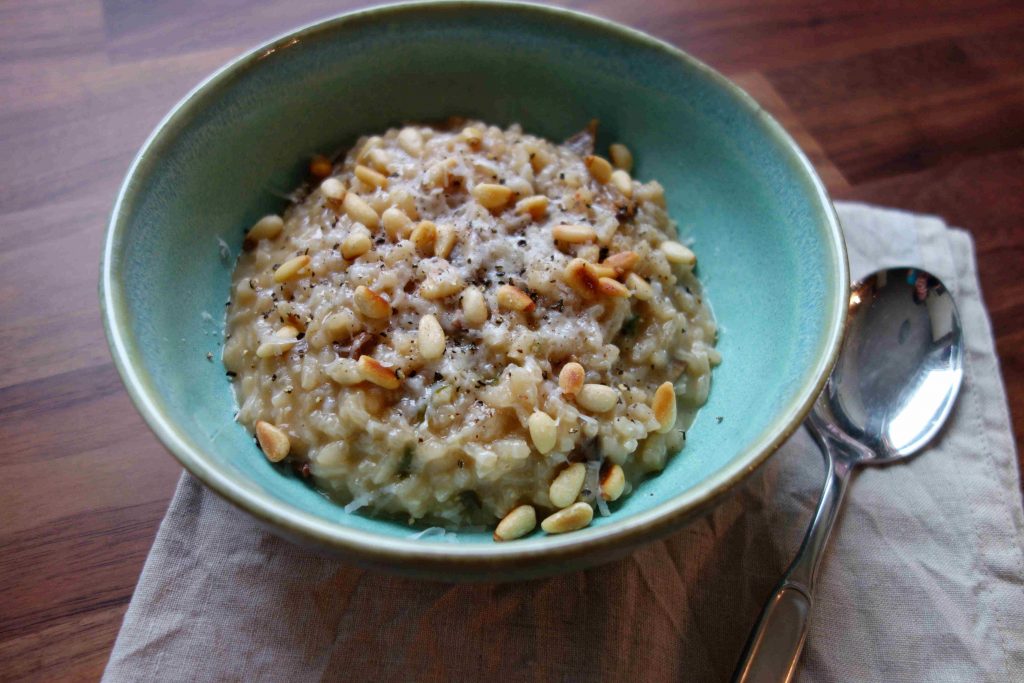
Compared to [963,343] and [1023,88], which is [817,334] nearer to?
[963,343]

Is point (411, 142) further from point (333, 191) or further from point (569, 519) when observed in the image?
point (569, 519)

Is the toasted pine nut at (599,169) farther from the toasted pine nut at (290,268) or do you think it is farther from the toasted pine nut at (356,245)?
the toasted pine nut at (290,268)

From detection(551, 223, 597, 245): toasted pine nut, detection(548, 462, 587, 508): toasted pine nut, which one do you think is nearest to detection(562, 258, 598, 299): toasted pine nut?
detection(551, 223, 597, 245): toasted pine nut

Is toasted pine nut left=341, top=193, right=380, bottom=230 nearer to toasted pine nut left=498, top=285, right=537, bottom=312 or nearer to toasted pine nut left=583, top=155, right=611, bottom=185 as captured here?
toasted pine nut left=498, top=285, right=537, bottom=312

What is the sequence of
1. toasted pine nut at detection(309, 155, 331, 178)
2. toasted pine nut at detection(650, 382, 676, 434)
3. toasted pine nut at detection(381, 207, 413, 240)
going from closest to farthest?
1. toasted pine nut at detection(650, 382, 676, 434)
2. toasted pine nut at detection(381, 207, 413, 240)
3. toasted pine nut at detection(309, 155, 331, 178)

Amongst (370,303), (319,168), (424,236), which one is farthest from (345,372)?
(319,168)
